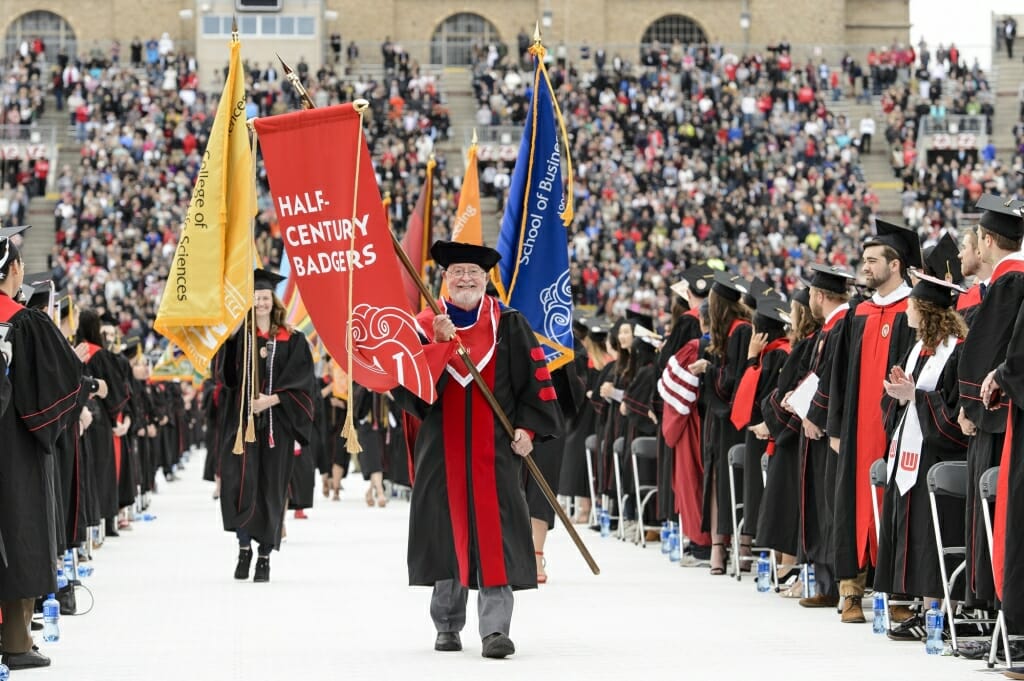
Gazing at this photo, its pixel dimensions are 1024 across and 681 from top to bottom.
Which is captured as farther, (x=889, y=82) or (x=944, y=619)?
(x=889, y=82)

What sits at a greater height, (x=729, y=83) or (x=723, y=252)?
(x=729, y=83)

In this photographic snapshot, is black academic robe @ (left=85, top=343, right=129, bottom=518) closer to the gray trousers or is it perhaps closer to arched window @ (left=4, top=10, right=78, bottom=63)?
the gray trousers

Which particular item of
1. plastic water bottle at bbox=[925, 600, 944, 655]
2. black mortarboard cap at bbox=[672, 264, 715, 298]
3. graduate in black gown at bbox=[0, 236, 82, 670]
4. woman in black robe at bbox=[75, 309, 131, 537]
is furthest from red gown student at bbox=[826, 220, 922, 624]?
woman in black robe at bbox=[75, 309, 131, 537]

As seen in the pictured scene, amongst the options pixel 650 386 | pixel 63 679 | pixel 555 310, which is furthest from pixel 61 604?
pixel 650 386

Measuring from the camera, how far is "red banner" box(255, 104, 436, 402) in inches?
413

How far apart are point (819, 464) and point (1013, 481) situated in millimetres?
3957

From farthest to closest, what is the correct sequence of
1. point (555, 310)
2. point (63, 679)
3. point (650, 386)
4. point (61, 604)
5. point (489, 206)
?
point (489, 206), point (650, 386), point (555, 310), point (61, 604), point (63, 679)

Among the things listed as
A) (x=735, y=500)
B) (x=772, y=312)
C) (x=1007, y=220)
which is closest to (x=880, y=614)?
(x=1007, y=220)

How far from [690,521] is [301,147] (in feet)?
20.7

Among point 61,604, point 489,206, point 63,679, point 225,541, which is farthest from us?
point 489,206

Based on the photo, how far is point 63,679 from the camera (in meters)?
9.15

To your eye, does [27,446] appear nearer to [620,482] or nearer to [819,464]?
[819,464]

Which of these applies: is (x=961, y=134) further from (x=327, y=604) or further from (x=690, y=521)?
(x=327, y=604)

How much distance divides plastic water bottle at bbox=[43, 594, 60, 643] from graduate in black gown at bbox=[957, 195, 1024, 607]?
4.71 m
